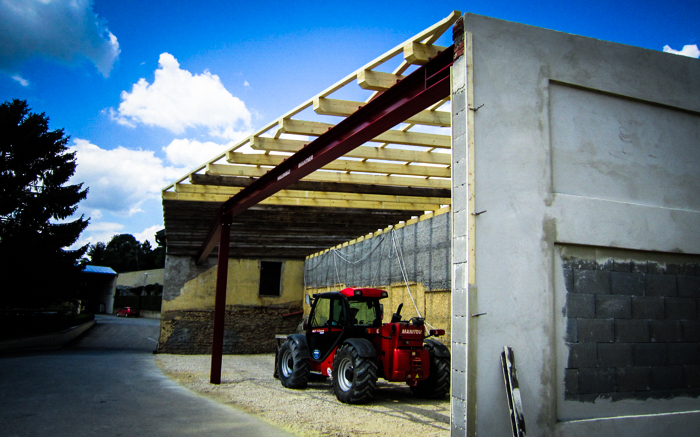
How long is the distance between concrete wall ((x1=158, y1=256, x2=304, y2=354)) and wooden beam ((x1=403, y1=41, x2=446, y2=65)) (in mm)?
13686

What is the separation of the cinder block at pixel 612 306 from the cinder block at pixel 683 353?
2.15ft

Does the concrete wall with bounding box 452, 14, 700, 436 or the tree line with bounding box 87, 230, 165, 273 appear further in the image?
the tree line with bounding box 87, 230, 165, 273

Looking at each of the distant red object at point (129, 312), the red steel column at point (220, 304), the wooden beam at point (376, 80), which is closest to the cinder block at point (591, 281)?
the wooden beam at point (376, 80)

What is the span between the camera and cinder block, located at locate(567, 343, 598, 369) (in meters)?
4.33

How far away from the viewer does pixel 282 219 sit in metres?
12.3

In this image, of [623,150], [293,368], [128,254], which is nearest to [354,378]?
[293,368]

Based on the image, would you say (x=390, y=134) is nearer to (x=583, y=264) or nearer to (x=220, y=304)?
(x=583, y=264)

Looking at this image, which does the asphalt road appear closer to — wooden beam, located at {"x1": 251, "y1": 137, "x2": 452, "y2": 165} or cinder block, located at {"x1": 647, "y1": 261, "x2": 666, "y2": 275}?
wooden beam, located at {"x1": 251, "y1": 137, "x2": 452, "y2": 165}

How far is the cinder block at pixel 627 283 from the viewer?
464 centimetres

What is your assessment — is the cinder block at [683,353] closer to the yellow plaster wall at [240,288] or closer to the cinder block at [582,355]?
the cinder block at [582,355]

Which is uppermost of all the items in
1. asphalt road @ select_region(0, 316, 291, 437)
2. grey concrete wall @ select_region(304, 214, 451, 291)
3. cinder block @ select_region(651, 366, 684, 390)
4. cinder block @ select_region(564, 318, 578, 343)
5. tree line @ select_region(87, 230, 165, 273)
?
tree line @ select_region(87, 230, 165, 273)

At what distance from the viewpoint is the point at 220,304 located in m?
10.3

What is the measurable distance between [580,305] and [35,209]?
92.0 feet

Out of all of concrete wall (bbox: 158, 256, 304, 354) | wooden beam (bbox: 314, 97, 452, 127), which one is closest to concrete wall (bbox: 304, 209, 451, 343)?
wooden beam (bbox: 314, 97, 452, 127)
